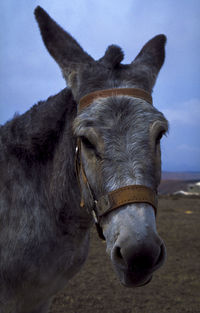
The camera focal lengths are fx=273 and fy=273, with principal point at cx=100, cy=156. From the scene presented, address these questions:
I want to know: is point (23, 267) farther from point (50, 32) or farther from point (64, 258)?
point (50, 32)

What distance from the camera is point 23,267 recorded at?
9.02ft

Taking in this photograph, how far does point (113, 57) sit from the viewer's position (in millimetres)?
2889

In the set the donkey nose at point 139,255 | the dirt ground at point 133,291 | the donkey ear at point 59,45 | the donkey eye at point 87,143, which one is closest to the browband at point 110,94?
the donkey eye at point 87,143

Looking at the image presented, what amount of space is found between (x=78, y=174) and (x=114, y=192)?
67 centimetres

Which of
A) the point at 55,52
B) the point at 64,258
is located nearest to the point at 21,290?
the point at 64,258

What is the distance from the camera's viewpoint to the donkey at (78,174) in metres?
2.07

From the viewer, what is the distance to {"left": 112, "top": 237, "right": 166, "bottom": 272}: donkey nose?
6.11ft

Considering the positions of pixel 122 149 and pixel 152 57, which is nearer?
pixel 122 149

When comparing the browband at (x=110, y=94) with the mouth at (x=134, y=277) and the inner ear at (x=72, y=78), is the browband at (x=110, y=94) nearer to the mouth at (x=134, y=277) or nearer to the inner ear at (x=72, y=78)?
the inner ear at (x=72, y=78)

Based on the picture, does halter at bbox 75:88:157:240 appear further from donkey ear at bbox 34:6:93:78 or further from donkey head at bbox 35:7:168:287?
donkey ear at bbox 34:6:93:78

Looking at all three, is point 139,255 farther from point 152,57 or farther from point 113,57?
point 152,57

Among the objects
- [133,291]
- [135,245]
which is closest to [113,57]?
[135,245]

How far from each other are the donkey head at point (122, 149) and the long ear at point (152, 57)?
0.18 ft

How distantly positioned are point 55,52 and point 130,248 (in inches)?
90.5
